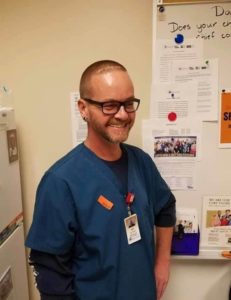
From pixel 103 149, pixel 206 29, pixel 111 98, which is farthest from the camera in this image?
pixel 206 29

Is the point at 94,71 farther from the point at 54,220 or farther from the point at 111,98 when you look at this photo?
the point at 54,220

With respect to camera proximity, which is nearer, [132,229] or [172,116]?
[132,229]

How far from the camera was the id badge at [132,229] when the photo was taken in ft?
3.65

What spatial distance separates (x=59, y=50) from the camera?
53.6 inches

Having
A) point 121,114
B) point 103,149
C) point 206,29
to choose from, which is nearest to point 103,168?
point 103,149

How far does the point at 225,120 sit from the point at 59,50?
0.82 m

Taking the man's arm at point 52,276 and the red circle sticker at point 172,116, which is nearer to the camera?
the man's arm at point 52,276

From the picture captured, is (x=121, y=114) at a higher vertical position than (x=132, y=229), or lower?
higher

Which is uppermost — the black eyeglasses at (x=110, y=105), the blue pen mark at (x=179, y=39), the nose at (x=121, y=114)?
the blue pen mark at (x=179, y=39)

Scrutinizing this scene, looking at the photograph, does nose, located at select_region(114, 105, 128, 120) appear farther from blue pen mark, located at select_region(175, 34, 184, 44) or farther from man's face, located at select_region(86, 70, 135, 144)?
blue pen mark, located at select_region(175, 34, 184, 44)

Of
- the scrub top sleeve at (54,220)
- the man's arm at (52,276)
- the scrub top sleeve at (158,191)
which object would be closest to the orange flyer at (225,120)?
the scrub top sleeve at (158,191)

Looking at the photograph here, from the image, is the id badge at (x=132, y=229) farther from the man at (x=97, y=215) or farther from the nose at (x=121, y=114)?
the nose at (x=121, y=114)

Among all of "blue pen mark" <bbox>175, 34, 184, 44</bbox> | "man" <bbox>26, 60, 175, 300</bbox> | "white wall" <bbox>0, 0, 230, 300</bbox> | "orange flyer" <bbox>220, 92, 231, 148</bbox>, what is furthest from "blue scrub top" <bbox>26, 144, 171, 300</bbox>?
"blue pen mark" <bbox>175, 34, 184, 44</bbox>

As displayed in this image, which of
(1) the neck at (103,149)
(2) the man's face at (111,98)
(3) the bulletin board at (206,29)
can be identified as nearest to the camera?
(2) the man's face at (111,98)
